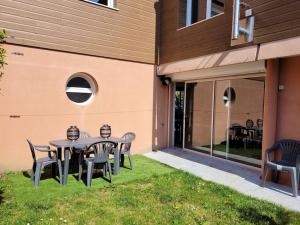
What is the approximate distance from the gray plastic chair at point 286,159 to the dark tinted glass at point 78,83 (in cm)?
528

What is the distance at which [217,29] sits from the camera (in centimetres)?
682

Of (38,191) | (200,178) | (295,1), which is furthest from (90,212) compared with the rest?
(295,1)

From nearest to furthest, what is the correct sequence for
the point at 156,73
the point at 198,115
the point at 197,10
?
1. the point at 197,10
2. the point at 198,115
3. the point at 156,73

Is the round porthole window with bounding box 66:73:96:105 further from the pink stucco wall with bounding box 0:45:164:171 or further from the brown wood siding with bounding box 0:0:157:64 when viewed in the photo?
the brown wood siding with bounding box 0:0:157:64

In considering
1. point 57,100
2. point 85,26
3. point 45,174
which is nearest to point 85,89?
point 57,100

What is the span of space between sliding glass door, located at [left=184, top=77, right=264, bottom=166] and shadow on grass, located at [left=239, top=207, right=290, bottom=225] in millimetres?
2710

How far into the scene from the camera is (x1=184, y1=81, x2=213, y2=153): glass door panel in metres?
8.26

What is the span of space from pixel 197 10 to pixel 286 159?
522 centimetres

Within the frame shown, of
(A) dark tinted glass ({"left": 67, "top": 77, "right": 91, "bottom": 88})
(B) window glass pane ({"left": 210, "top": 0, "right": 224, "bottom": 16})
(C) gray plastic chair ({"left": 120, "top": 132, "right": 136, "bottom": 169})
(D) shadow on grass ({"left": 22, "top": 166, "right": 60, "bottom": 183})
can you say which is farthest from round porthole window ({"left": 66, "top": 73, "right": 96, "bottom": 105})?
(B) window glass pane ({"left": 210, "top": 0, "right": 224, "bottom": 16})

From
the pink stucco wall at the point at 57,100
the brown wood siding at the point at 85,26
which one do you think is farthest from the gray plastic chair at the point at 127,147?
the brown wood siding at the point at 85,26

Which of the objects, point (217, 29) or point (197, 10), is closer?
point (217, 29)

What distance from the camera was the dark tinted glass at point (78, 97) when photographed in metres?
7.31

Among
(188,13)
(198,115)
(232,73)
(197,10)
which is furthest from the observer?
(198,115)

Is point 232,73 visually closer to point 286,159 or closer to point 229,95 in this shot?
point 229,95
